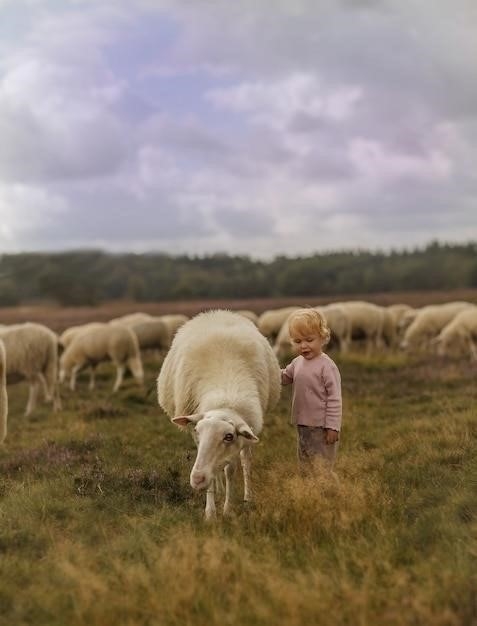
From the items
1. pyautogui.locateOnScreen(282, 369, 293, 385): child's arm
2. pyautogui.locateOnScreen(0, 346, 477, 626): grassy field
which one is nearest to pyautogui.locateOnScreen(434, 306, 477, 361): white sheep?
pyautogui.locateOnScreen(0, 346, 477, 626): grassy field

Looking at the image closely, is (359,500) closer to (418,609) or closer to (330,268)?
(418,609)

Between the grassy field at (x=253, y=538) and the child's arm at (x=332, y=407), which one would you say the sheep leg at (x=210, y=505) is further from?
the child's arm at (x=332, y=407)

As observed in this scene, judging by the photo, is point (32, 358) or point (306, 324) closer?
point (306, 324)

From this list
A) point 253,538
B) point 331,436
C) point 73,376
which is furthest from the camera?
point 73,376

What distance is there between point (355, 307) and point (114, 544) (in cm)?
1933

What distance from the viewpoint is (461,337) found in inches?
834

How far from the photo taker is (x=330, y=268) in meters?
86.5

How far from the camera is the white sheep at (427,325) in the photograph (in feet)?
81.0

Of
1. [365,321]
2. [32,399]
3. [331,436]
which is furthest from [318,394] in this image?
[365,321]

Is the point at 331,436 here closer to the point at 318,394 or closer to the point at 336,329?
the point at 318,394

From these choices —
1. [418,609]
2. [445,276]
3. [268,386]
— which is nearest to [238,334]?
[268,386]

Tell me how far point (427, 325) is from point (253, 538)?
69.7 feet

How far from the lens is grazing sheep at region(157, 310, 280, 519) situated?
5070 mm

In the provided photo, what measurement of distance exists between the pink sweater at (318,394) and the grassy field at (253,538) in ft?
1.96
